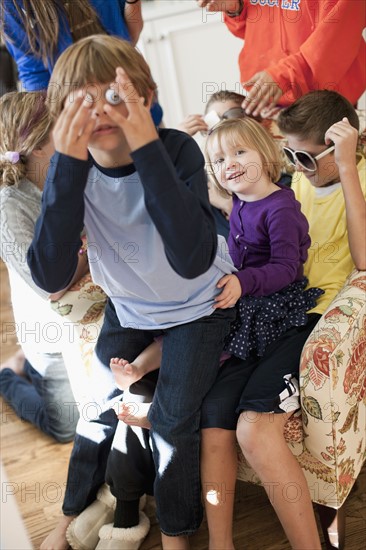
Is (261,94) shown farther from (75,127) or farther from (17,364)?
(17,364)

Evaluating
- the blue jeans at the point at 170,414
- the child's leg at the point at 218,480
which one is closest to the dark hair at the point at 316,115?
the blue jeans at the point at 170,414

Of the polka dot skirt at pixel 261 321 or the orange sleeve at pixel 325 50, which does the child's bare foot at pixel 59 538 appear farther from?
the orange sleeve at pixel 325 50

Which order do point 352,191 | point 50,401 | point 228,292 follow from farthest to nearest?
point 50,401, point 352,191, point 228,292

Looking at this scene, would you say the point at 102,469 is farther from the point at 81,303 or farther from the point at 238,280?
the point at 238,280

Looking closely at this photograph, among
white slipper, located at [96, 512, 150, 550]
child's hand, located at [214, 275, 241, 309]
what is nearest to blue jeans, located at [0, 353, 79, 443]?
white slipper, located at [96, 512, 150, 550]

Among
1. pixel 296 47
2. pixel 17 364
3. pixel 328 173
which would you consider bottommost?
pixel 17 364

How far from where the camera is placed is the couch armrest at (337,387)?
51.5 inches

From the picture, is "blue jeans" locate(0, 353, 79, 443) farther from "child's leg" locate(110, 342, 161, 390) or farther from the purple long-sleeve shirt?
the purple long-sleeve shirt

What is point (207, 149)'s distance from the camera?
158cm

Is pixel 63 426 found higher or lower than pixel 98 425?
lower

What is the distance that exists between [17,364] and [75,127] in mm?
1532

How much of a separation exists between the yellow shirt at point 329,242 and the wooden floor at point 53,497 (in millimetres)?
507

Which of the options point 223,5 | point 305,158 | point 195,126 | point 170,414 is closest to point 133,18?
point 223,5

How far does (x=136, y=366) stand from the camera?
1.42 meters
